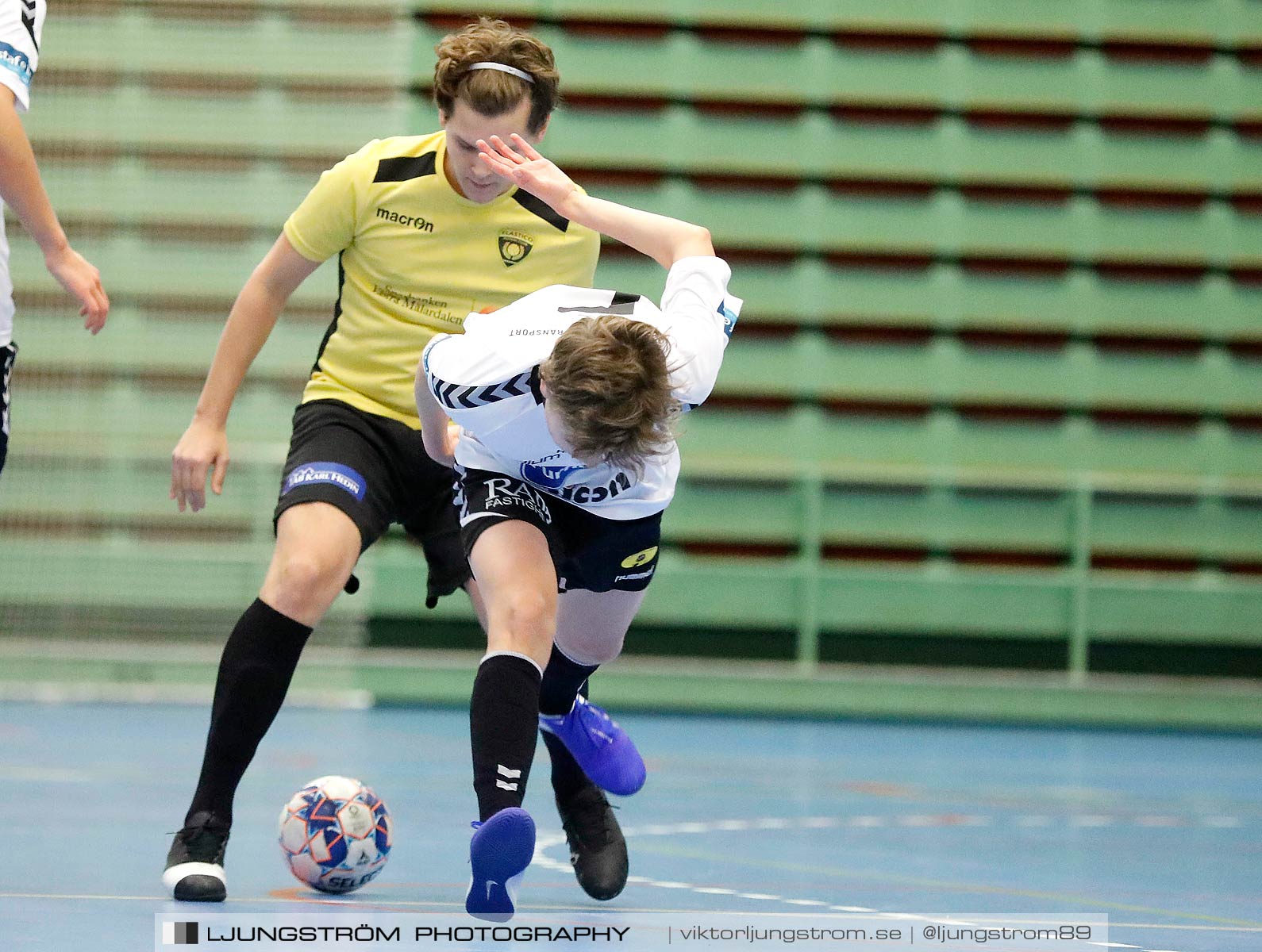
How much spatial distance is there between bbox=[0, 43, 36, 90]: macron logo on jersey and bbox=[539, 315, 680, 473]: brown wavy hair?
3.40 feet

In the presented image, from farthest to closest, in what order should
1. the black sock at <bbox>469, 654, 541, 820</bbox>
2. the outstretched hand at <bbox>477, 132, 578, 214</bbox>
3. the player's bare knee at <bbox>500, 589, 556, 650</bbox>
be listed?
the outstretched hand at <bbox>477, 132, 578, 214</bbox>, the player's bare knee at <bbox>500, 589, 556, 650</bbox>, the black sock at <bbox>469, 654, 541, 820</bbox>

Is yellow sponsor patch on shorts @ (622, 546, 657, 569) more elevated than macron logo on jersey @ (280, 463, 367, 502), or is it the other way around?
macron logo on jersey @ (280, 463, 367, 502)

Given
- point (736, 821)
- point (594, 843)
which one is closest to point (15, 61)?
point (594, 843)

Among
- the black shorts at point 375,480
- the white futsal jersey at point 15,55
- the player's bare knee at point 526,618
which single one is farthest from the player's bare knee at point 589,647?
the white futsal jersey at point 15,55

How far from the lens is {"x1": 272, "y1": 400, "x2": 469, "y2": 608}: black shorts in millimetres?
3217

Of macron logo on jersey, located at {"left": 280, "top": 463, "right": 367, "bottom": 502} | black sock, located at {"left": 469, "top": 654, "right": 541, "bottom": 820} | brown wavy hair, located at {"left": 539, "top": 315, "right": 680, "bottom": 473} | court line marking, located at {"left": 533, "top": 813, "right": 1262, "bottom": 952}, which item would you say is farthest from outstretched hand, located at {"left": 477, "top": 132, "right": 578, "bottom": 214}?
court line marking, located at {"left": 533, "top": 813, "right": 1262, "bottom": 952}

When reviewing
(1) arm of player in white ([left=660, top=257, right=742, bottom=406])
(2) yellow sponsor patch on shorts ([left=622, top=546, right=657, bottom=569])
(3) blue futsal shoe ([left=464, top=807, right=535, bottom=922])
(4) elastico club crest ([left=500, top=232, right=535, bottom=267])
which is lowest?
(3) blue futsal shoe ([left=464, top=807, right=535, bottom=922])

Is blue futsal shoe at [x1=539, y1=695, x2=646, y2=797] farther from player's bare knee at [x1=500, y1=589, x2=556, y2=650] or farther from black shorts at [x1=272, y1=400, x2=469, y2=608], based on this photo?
player's bare knee at [x1=500, y1=589, x2=556, y2=650]

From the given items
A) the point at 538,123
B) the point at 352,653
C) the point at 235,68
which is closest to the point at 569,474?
the point at 538,123

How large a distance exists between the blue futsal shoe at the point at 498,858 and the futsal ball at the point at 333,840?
0.57 meters

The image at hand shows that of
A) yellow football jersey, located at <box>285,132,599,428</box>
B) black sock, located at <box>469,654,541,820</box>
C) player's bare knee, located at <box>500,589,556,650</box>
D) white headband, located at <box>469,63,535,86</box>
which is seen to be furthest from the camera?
yellow football jersey, located at <box>285,132,599,428</box>

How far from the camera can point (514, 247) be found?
11.5ft

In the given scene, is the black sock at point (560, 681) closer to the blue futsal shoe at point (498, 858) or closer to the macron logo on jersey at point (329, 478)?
the macron logo on jersey at point (329, 478)

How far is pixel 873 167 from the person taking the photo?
27.8 ft
